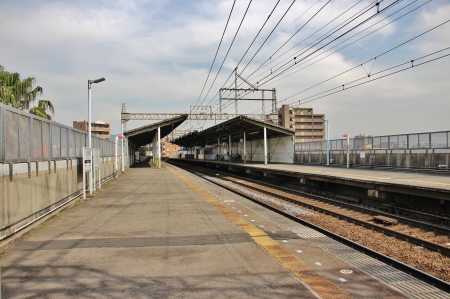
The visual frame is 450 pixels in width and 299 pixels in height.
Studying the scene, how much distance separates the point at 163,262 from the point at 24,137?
4133 millimetres

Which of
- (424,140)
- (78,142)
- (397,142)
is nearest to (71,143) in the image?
(78,142)

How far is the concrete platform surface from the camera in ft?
13.9

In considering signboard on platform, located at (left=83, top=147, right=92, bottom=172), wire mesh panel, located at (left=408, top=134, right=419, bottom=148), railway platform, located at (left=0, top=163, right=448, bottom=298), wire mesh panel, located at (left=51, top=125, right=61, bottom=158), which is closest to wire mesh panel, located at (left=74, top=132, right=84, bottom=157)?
signboard on platform, located at (left=83, top=147, right=92, bottom=172)

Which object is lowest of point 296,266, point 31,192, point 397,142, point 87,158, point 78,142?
point 296,266

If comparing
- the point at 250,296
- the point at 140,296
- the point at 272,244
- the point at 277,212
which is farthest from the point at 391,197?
the point at 140,296

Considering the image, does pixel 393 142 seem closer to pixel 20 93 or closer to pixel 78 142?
pixel 78 142

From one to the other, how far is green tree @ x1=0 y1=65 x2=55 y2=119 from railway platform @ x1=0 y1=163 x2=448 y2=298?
1273 cm

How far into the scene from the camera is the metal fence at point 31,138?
619 centimetres

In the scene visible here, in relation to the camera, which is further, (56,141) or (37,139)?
(56,141)

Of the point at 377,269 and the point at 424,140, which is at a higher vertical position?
the point at 424,140

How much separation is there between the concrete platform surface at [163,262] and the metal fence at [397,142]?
1414 cm

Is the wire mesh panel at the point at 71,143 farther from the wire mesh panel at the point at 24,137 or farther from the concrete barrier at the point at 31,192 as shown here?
the wire mesh panel at the point at 24,137

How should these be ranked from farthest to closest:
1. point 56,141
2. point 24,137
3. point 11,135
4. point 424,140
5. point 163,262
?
point 424,140, point 56,141, point 24,137, point 11,135, point 163,262

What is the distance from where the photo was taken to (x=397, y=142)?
21.6m
